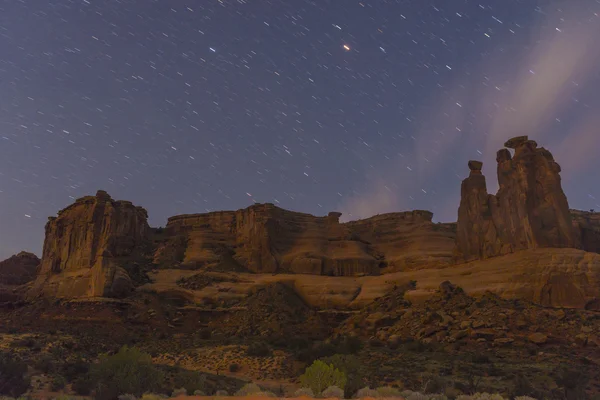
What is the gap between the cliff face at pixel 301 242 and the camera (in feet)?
205

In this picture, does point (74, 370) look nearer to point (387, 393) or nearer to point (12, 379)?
point (12, 379)

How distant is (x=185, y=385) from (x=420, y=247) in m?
49.7

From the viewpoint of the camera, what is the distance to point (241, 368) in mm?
28797

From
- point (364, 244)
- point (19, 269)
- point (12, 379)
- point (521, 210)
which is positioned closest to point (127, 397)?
point (12, 379)

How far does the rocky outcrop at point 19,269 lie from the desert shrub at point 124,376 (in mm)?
66593

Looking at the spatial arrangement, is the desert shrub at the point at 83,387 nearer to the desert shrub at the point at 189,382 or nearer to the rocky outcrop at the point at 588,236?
the desert shrub at the point at 189,382

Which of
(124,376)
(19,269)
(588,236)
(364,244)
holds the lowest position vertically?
(124,376)

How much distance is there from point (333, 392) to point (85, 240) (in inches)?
2246

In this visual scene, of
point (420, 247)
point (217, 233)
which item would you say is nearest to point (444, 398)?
point (420, 247)

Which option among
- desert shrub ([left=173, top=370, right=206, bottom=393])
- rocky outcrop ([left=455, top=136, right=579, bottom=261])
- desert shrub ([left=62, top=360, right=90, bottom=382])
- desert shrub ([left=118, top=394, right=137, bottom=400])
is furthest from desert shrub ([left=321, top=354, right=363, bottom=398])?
rocky outcrop ([left=455, top=136, right=579, bottom=261])

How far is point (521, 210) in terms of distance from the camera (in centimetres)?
3981

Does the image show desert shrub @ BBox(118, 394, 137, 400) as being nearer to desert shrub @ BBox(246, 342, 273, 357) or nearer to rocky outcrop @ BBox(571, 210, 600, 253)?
desert shrub @ BBox(246, 342, 273, 357)

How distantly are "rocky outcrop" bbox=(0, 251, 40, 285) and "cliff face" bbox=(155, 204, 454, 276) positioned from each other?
24.8m

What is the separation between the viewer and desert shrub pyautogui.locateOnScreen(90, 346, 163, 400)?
1531 cm
